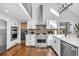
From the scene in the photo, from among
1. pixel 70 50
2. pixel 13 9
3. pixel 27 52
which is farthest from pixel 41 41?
pixel 70 50

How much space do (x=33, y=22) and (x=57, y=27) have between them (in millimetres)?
1490

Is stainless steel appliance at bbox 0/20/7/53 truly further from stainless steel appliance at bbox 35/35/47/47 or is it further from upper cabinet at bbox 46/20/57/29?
upper cabinet at bbox 46/20/57/29

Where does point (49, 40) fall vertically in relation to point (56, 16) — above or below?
below

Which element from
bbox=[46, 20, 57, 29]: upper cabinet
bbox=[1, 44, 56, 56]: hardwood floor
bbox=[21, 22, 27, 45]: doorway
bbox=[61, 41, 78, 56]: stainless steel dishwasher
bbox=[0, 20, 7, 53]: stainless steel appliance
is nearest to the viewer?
bbox=[61, 41, 78, 56]: stainless steel dishwasher

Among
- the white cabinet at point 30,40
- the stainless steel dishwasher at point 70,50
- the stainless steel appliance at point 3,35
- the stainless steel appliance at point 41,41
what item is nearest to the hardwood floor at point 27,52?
the stainless steel appliance at point 3,35

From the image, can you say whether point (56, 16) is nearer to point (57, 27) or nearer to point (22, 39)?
point (57, 27)

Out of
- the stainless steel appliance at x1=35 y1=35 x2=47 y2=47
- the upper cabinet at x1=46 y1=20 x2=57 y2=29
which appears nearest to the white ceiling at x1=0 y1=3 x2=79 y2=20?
the upper cabinet at x1=46 y1=20 x2=57 y2=29

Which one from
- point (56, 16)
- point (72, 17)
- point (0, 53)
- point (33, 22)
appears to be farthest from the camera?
point (33, 22)

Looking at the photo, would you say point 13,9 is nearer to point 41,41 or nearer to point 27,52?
point 27,52

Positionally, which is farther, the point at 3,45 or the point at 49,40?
the point at 49,40

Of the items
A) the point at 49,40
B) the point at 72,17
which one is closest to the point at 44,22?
the point at 49,40

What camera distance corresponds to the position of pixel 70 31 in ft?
15.3

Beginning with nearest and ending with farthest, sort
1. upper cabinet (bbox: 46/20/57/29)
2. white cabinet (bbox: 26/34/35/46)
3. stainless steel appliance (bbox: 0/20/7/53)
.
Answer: stainless steel appliance (bbox: 0/20/7/53)
white cabinet (bbox: 26/34/35/46)
upper cabinet (bbox: 46/20/57/29)

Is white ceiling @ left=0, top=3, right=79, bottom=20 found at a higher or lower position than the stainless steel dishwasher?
higher
